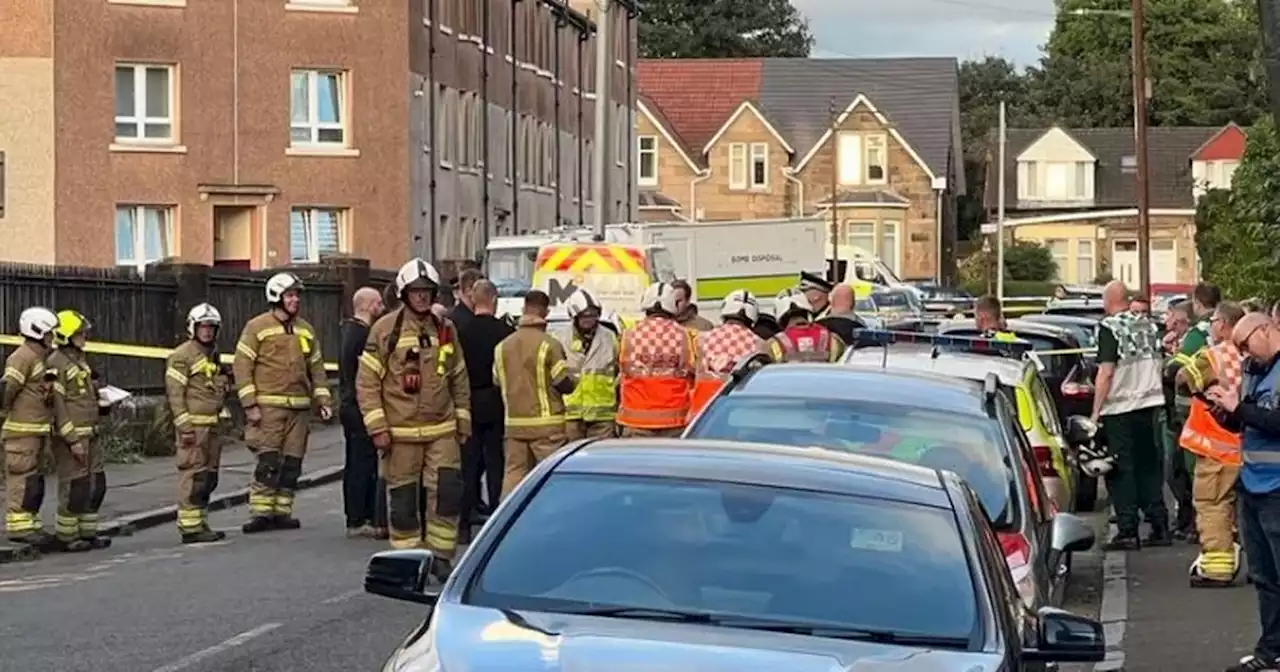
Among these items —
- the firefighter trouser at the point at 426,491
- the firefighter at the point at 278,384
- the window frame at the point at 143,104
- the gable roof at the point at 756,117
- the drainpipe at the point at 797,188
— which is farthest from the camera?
the gable roof at the point at 756,117

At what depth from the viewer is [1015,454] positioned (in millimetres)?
10086

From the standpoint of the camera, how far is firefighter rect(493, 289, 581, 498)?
15.7m

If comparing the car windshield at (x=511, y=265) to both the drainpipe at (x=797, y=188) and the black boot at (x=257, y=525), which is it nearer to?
the black boot at (x=257, y=525)

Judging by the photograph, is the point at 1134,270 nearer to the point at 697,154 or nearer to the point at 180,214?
the point at 697,154

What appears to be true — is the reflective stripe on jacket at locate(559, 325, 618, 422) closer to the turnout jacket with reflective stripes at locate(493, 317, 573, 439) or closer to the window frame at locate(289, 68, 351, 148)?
the turnout jacket with reflective stripes at locate(493, 317, 573, 439)

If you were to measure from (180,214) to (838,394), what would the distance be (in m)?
35.2

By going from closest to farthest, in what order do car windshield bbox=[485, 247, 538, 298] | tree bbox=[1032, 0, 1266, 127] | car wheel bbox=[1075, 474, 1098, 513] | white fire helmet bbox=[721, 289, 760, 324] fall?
1. white fire helmet bbox=[721, 289, 760, 324]
2. car wheel bbox=[1075, 474, 1098, 513]
3. car windshield bbox=[485, 247, 538, 298]
4. tree bbox=[1032, 0, 1266, 127]

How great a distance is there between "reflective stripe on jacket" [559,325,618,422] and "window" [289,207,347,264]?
29309 millimetres

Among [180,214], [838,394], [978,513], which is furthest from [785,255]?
[978,513]

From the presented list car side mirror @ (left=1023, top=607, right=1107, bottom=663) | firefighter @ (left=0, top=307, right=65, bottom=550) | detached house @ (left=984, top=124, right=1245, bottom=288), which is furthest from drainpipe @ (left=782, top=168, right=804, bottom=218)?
car side mirror @ (left=1023, top=607, right=1107, bottom=663)

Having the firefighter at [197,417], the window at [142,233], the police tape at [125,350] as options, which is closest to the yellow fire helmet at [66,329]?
the firefighter at [197,417]

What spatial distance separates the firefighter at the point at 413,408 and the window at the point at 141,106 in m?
31.4

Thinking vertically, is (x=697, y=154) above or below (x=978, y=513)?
above

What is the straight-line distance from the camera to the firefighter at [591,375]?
1652 cm
